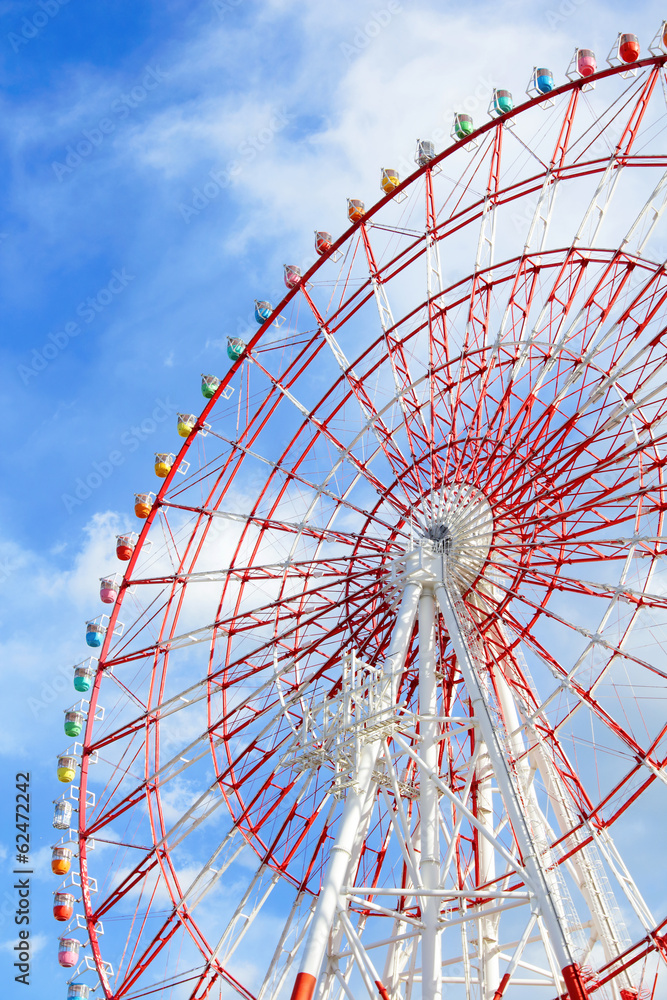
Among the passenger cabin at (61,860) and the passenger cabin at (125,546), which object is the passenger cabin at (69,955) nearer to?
the passenger cabin at (61,860)

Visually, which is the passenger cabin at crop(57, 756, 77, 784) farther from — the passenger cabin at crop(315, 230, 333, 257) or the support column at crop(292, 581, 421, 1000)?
the passenger cabin at crop(315, 230, 333, 257)

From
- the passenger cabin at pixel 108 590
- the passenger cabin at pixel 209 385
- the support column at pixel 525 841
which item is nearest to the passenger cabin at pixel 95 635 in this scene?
the passenger cabin at pixel 108 590

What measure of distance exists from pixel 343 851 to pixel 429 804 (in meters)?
1.89

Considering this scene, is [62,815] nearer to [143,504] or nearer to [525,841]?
[143,504]

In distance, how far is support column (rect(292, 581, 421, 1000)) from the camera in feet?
46.8

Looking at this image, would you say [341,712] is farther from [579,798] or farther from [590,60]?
[590,60]

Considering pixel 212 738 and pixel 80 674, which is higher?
pixel 80 674

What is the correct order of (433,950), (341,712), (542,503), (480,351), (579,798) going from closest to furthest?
(433,950)
(341,712)
(579,798)
(542,503)
(480,351)

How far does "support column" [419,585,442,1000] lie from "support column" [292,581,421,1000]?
1.71ft

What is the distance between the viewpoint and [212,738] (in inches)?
870

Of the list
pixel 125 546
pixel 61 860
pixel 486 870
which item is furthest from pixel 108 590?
pixel 486 870

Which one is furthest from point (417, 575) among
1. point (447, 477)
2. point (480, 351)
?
point (480, 351)

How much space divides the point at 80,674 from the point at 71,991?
22.5 feet

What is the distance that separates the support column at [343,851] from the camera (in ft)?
46.8
